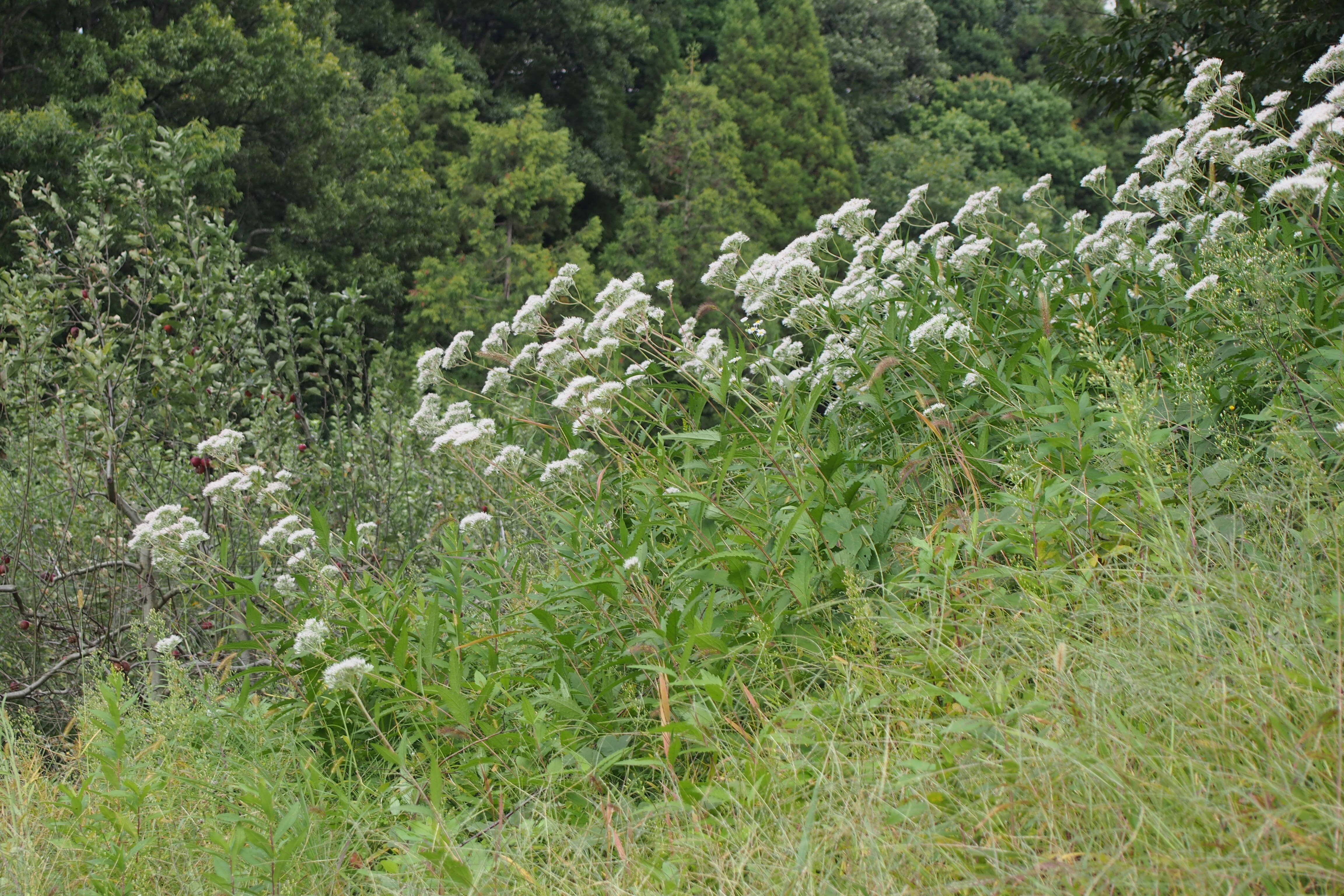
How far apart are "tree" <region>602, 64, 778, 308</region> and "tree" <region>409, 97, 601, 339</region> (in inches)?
53.8

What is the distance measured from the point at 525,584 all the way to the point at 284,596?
2.56ft

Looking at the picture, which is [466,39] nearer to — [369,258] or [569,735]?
[369,258]

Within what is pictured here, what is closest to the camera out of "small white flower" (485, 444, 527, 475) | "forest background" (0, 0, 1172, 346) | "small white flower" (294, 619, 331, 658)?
"small white flower" (294, 619, 331, 658)

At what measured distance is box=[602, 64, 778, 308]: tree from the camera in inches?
835

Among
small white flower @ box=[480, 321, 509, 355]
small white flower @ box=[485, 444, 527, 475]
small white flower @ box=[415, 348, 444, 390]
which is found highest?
small white flower @ box=[480, 321, 509, 355]

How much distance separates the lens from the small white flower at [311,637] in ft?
8.91

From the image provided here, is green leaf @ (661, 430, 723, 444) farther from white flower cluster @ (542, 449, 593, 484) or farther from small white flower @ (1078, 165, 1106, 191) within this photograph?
small white flower @ (1078, 165, 1106, 191)

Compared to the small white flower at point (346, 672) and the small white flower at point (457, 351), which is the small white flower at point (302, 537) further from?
the small white flower at point (457, 351)

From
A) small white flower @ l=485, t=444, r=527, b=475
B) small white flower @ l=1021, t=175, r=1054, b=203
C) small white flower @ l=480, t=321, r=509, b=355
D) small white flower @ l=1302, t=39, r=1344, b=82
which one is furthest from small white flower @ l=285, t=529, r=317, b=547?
small white flower @ l=1302, t=39, r=1344, b=82

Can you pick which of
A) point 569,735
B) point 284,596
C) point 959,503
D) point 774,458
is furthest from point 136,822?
point 959,503

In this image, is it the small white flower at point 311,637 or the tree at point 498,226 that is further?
the tree at point 498,226

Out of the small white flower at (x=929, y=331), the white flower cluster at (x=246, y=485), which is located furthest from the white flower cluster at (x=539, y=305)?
the small white flower at (x=929, y=331)

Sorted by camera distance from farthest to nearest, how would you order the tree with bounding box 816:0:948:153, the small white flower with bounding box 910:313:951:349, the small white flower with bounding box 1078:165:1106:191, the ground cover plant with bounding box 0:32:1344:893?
the tree with bounding box 816:0:948:153 < the small white flower with bounding box 1078:165:1106:191 < the small white flower with bounding box 910:313:951:349 < the ground cover plant with bounding box 0:32:1344:893

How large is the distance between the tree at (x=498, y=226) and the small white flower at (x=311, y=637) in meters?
16.7
